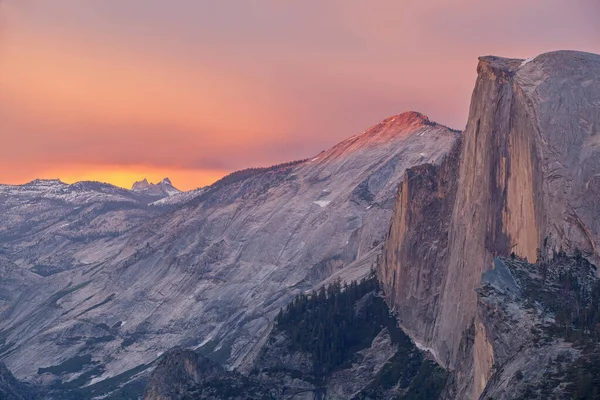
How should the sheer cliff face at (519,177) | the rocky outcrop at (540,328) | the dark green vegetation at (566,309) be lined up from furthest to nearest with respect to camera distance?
the sheer cliff face at (519,177) → the rocky outcrop at (540,328) → the dark green vegetation at (566,309)

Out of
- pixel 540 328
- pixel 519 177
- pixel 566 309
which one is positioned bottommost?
pixel 540 328

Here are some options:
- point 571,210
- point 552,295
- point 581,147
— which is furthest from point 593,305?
point 581,147

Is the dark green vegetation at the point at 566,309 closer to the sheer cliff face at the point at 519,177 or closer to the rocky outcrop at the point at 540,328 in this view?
the rocky outcrop at the point at 540,328

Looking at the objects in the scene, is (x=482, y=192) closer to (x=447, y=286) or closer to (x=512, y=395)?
(x=447, y=286)

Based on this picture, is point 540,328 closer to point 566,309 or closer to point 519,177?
point 566,309

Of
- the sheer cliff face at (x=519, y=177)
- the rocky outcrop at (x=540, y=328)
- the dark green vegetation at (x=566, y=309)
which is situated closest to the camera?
the dark green vegetation at (x=566, y=309)

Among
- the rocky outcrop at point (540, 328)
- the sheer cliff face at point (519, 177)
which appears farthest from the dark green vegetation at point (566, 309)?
the sheer cliff face at point (519, 177)

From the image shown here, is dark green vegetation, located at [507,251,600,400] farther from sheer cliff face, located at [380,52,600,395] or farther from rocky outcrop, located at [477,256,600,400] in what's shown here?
sheer cliff face, located at [380,52,600,395]

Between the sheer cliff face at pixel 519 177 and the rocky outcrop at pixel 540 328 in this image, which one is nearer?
the rocky outcrop at pixel 540 328

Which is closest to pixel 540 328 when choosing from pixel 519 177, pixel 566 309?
pixel 566 309
